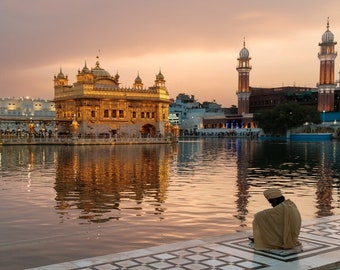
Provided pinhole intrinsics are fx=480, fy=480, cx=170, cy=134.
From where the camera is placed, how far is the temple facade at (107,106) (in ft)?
243

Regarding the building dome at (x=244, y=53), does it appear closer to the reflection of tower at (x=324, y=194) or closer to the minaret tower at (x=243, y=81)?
the minaret tower at (x=243, y=81)

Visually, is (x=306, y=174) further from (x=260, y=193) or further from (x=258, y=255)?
(x=258, y=255)

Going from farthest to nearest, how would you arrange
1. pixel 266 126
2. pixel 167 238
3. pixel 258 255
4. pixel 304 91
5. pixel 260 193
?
pixel 304 91
pixel 266 126
pixel 260 193
pixel 167 238
pixel 258 255

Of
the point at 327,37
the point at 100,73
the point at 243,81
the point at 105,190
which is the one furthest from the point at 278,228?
the point at 243,81

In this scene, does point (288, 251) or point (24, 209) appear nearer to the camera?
point (288, 251)

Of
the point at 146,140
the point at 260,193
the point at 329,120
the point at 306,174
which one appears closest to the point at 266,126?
the point at 329,120

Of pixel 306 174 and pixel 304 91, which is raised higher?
pixel 304 91

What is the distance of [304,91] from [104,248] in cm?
12842

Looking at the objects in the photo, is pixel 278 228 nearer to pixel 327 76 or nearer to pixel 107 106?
pixel 107 106

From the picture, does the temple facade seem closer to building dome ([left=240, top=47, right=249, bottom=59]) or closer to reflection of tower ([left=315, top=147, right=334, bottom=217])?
reflection of tower ([left=315, top=147, right=334, bottom=217])

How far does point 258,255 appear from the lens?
7.86 metres

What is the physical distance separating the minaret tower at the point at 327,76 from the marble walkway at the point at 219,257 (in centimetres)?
11078

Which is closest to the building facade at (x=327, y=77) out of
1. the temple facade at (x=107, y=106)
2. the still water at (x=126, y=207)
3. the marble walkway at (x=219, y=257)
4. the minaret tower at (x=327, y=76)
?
the minaret tower at (x=327, y=76)

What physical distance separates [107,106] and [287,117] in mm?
41622
